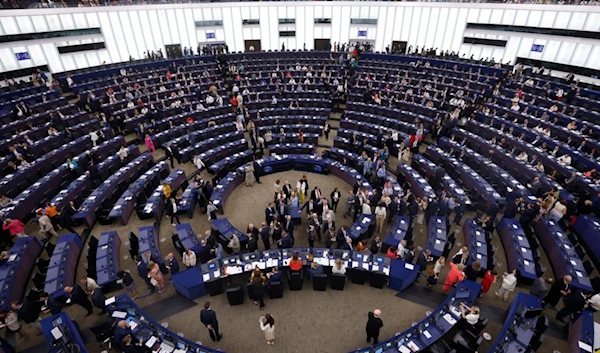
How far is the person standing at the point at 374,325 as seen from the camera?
391 inches

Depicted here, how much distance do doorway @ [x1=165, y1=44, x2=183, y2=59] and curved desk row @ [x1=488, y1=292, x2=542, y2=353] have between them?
1490 inches

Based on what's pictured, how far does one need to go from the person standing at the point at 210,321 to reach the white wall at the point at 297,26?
102 feet

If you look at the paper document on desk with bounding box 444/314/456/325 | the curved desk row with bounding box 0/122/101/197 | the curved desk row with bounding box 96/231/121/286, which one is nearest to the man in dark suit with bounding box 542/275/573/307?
the paper document on desk with bounding box 444/314/456/325

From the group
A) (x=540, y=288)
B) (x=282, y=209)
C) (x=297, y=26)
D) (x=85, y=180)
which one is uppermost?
(x=297, y=26)

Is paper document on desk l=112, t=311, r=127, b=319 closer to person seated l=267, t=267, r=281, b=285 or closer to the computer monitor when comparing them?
person seated l=267, t=267, r=281, b=285

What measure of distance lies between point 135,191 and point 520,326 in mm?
17515

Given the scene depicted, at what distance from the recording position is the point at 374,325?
10.0 m

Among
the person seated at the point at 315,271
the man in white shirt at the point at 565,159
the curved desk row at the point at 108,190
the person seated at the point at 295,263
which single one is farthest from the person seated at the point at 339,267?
the man in white shirt at the point at 565,159

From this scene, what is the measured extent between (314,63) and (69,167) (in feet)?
80.2

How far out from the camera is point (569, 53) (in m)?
29.0

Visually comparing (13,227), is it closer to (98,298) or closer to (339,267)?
(98,298)

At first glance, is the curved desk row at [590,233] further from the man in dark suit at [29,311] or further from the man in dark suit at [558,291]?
the man in dark suit at [29,311]

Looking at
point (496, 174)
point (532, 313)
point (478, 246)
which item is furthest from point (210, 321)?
point (496, 174)

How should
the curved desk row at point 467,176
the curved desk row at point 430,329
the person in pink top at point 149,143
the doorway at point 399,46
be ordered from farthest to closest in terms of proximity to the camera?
the doorway at point 399,46
the person in pink top at point 149,143
the curved desk row at point 467,176
the curved desk row at point 430,329
